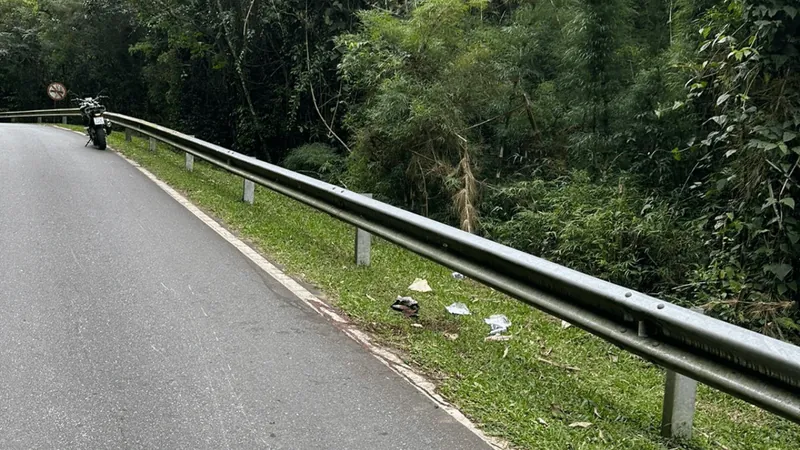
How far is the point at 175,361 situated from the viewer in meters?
4.55

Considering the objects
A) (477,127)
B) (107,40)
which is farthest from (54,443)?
(107,40)

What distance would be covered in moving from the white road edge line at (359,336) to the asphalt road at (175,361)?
7 cm

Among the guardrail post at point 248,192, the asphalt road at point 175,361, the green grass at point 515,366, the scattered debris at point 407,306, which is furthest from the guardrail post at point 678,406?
the guardrail post at point 248,192

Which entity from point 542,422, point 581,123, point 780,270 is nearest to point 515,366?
point 542,422

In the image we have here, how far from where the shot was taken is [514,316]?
632 centimetres

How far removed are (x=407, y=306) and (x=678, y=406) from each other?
96.8 inches

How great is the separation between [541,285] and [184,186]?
812 centimetres

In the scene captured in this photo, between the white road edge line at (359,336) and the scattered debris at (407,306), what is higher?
the scattered debris at (407,306)

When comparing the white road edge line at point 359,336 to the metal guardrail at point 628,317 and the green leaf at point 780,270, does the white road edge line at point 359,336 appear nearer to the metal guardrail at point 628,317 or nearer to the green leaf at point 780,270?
the metal guardrail at point 628,317

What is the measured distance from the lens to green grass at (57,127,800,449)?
396cm

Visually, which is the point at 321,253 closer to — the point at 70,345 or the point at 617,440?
the point at 70,345

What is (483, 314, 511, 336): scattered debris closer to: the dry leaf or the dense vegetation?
the dry leaf

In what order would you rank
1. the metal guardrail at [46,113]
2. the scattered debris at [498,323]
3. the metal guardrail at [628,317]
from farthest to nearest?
the metal guardrail at [46,113], the scattered debris at [498,323], the metal guardrail at [628,317]

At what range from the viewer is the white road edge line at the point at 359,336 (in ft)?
13.0
